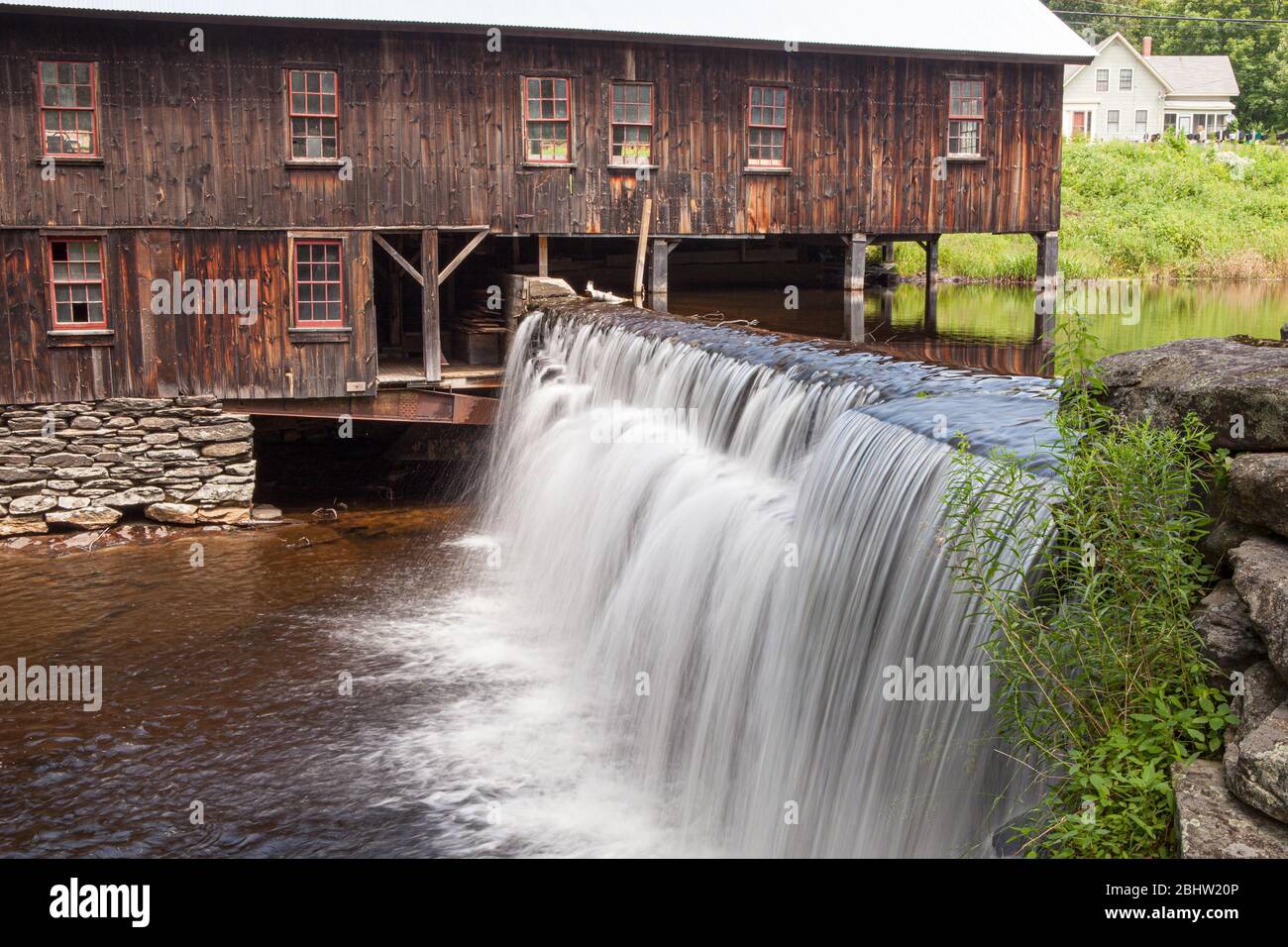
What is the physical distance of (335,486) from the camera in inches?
823

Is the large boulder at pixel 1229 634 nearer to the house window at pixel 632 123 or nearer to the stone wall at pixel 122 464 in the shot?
the stone wall at pixel 122 464

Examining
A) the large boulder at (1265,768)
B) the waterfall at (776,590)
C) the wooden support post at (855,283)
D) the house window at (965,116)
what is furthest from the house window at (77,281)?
the large boulder at (1265,768)

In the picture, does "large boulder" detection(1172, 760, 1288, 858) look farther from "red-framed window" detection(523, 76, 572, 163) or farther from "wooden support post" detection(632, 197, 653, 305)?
"red-framed window" detection(523, 76, 572, 163)

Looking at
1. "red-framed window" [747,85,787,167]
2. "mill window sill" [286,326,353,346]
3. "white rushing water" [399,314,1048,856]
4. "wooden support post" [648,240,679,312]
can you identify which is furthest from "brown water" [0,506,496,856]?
"red-framed window" [747,85,787,167]

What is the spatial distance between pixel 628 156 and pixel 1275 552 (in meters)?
16.6

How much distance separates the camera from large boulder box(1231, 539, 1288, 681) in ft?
15.7

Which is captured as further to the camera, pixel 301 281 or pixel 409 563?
pixel 301 281

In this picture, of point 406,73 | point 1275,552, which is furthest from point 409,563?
point 1275,552

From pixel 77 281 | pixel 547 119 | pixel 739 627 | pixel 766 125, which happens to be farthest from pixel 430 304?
pixel 739 627

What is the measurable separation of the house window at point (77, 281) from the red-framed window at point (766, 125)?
1021cm

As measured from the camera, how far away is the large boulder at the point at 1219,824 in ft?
14.6

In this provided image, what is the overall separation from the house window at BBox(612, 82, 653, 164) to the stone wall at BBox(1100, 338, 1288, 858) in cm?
1526

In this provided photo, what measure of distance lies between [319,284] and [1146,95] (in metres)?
64.0

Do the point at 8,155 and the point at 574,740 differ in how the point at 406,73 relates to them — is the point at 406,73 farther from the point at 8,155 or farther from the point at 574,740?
the point at 574,740
